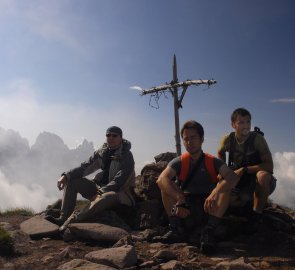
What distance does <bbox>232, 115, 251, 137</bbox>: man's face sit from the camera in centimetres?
700

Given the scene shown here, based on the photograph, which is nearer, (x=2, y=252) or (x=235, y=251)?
(x=235, y=251)

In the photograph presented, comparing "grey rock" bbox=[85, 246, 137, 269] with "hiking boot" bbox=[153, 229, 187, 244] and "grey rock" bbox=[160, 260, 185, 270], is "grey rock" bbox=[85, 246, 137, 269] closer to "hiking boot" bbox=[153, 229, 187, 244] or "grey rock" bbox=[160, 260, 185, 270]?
"grey rock" bbox=[160, 260, 185, 270]

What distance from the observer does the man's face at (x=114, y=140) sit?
8.30 meters

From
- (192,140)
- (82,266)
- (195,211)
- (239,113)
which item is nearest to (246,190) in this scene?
(195,211)

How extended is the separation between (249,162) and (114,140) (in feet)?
10.1

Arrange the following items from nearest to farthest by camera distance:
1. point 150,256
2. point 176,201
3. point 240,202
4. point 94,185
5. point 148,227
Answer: point 150,256, point 176,201, point 240,202, point 148,227, point 94,185

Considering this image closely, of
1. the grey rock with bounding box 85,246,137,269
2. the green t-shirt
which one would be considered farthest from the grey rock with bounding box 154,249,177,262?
the green t-shirt

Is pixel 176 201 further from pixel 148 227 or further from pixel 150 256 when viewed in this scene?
pixel 148 227

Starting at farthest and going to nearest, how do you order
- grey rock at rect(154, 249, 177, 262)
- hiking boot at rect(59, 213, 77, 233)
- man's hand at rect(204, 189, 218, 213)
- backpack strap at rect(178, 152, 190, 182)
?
hiking boot at rect(59, 213, 77, 233)
backpack strap at rect(178, 152, 190, 182)
man's hand at rect(204, 189, 218, 213)
grey rock at rect(154, 249, 177, 262)

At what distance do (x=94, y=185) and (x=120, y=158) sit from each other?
39.7 inches

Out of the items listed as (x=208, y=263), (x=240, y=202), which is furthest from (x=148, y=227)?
(x=208, y=263)

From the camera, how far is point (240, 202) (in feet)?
23.9

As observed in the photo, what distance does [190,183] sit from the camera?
21.6 feet

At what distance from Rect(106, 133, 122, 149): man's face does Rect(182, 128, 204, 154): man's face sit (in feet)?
7.58
